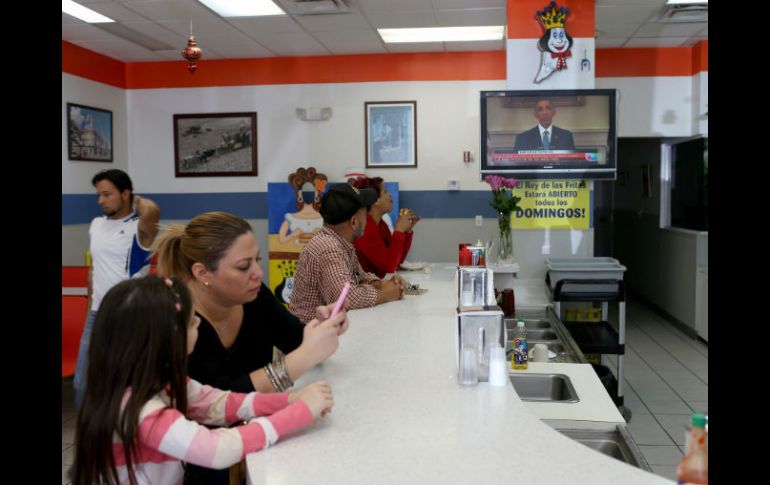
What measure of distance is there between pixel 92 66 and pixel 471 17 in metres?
4.27

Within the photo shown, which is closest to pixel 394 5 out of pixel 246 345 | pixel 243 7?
pixel 243 7

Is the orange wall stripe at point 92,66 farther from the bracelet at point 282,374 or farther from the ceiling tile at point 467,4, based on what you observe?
the bracelet at point 282,374

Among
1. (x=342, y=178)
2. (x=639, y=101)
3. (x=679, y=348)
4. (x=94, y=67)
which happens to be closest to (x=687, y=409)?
(x=679, y=348)

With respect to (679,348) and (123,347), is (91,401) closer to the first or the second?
(123,347)

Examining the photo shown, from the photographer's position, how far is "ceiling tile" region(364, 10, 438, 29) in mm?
6594

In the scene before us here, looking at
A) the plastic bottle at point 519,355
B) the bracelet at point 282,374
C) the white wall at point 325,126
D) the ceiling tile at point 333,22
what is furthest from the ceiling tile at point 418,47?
the bracelet at point 282,374

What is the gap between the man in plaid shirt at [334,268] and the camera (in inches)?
130

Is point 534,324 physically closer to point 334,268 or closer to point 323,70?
point 334,268

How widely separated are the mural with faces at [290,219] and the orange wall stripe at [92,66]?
2.28 metres

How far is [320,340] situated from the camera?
219 centimetres

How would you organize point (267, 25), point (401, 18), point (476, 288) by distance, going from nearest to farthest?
point (476, 288), point (401, 18), point (267, 25)

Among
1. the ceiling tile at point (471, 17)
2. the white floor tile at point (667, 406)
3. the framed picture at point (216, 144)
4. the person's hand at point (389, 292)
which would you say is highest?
the ceiling tile at point (471, 17)

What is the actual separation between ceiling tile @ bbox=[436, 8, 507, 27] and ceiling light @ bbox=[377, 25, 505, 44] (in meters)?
0.22

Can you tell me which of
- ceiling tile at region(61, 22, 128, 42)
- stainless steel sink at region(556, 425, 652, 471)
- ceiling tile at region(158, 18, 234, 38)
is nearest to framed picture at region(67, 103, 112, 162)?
ceiling tile at region(61, 22, 128, 42)
